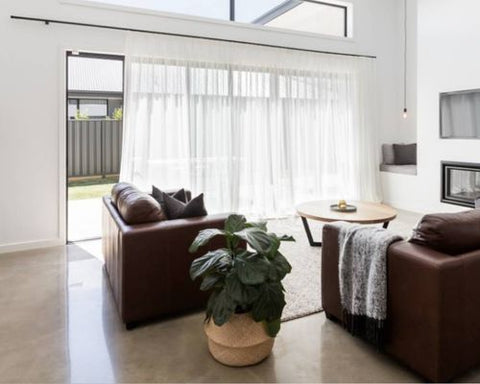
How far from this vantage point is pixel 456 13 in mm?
4953

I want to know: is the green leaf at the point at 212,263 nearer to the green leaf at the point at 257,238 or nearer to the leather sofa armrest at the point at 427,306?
the green leaf at the point at 257,238

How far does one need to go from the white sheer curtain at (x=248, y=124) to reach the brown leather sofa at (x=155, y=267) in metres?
2.24

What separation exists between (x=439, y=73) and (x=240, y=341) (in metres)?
4.87

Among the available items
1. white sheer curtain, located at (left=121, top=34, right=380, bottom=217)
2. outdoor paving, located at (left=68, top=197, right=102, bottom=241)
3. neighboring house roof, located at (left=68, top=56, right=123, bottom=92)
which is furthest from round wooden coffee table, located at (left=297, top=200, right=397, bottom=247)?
neighboring house roof, located at (left=68, top=56, right=123, bottom=92)

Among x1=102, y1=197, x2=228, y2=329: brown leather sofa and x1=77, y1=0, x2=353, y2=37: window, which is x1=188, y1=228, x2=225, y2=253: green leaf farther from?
x1=77, y1=0, x2=353, y2=37: window

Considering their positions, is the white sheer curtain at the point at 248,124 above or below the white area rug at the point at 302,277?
above

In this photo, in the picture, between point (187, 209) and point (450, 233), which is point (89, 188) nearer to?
point (187, 209)

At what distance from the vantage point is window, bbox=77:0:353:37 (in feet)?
15.6

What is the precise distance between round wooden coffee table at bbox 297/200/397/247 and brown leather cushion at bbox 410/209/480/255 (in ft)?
5.36

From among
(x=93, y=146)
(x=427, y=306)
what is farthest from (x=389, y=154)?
(x=93, y=146)

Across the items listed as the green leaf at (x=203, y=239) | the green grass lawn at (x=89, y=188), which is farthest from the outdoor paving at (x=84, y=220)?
the green leaf at (x=203, y=239)

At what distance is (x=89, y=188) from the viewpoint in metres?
6.98

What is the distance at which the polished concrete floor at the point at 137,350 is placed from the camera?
193cm

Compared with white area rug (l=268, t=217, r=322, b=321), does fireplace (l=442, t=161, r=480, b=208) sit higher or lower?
higher
